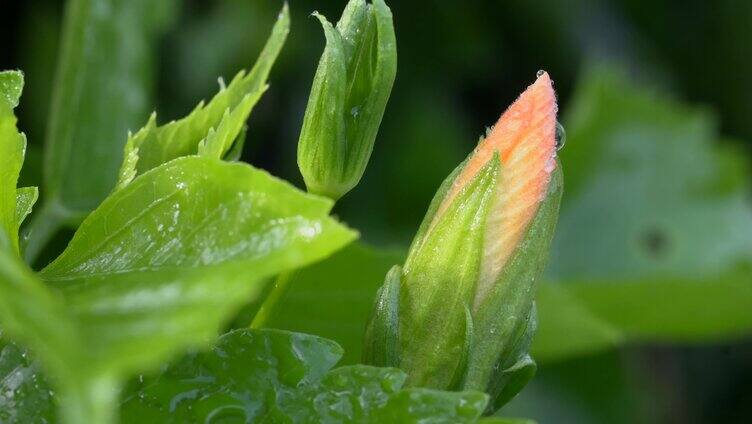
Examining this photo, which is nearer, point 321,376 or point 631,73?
point 321,376

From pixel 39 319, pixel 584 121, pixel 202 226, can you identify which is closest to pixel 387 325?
pixel 202 226

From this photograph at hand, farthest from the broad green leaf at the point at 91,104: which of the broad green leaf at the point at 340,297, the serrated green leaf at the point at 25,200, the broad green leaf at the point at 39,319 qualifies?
the broad green leaf at the point at 39,319

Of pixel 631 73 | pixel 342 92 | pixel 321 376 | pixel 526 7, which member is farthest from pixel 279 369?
pixel 631 73

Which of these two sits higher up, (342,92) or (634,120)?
(634,120)

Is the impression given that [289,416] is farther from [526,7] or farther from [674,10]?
[674,10]

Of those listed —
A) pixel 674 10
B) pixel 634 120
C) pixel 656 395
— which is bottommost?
pixel 656 395
